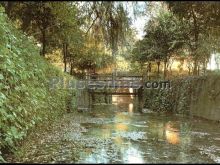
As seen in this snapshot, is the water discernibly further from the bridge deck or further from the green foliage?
the bridge deck

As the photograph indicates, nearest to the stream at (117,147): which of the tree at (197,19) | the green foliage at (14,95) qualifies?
the green foliage at (14,95)

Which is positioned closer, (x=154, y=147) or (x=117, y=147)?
(x=117, y=147)

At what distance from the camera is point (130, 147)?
9992mm

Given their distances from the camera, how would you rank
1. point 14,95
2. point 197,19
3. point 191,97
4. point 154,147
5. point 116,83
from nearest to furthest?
point 14,95 → point 154,147 → point 197,19 → point 191,97 → point 116,83

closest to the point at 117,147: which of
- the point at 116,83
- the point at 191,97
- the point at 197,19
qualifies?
the point at 197,19

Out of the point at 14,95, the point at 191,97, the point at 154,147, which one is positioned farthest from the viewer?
the point at 191,97

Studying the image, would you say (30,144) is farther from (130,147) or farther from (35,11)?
(35,11)

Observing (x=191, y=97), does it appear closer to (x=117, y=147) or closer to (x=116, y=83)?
(x=116, y=83)

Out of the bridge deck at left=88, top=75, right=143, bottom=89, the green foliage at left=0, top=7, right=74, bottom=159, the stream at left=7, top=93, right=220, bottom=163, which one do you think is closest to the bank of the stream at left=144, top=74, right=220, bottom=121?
the bridge deck at left=88, top=75, right=143, bottom=89

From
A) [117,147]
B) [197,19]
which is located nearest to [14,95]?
[117,147]

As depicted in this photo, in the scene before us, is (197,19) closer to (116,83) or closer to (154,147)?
(154,147)

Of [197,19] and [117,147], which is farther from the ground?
[197,19]

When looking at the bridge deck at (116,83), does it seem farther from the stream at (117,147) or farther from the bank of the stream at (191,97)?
the stream at (117,147)

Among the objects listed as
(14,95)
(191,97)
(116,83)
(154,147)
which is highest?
(14,95)
